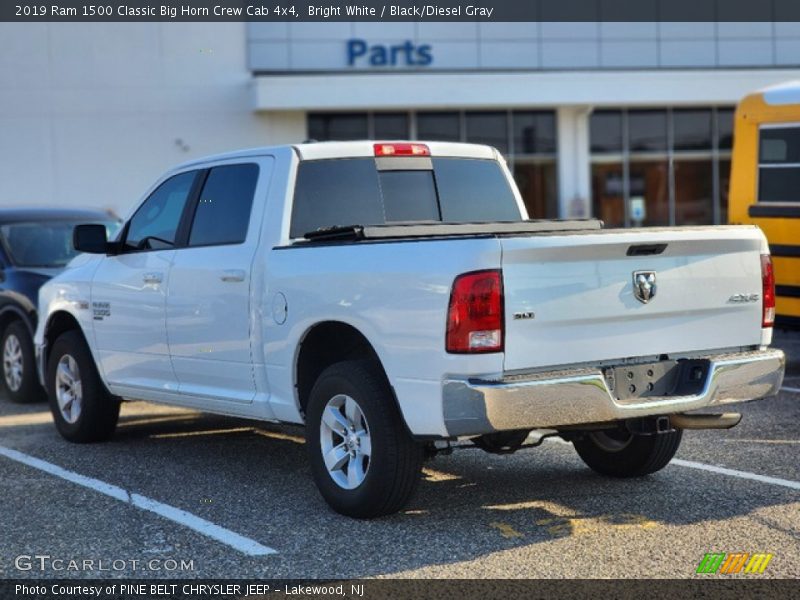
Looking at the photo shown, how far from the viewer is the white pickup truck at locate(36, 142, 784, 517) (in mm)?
5570

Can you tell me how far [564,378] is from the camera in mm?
5621

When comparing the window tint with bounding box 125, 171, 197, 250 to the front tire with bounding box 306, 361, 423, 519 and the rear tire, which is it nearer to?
the front tire with bounding box 306, 361, 423, 519

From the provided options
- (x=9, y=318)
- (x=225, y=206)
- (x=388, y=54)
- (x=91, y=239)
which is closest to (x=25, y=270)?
(x=9, y=318)

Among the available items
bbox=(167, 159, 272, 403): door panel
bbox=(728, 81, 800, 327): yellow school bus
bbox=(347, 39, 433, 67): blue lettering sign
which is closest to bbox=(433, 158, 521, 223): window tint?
bbox=(167, 159, 272, 403): door panel

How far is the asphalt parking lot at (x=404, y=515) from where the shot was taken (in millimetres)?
5402

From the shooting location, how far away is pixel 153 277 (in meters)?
7.72

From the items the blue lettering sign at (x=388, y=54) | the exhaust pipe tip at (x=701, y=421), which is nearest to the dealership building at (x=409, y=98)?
the blue lettering sign at (x=388, y=54)

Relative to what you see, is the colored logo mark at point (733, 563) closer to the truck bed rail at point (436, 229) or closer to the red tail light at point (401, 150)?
the truck bed rail at point (436, 229)

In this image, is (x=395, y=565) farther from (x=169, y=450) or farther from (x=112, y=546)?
(x=169, y=450)

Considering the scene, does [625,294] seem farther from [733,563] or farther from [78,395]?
[78,395]

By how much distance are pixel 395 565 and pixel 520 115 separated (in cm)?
2540

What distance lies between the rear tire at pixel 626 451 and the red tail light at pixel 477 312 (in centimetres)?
153

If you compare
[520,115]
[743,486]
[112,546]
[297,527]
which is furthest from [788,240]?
[520,115]
